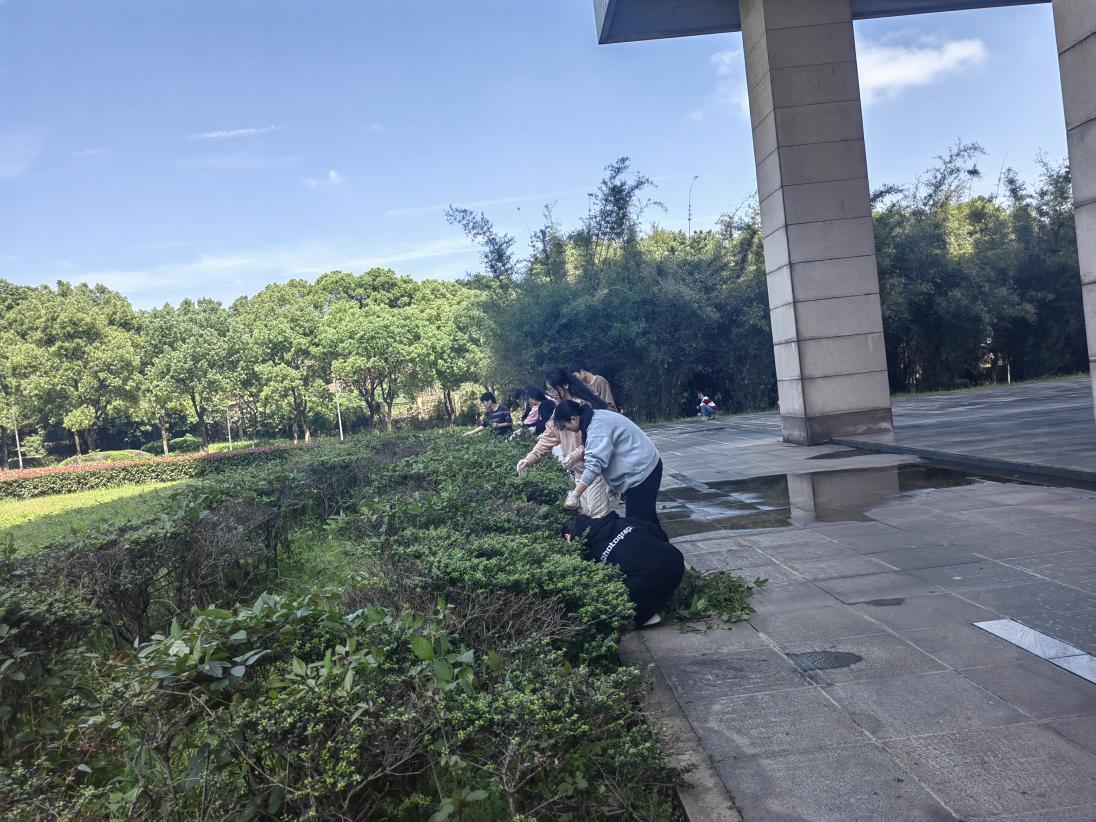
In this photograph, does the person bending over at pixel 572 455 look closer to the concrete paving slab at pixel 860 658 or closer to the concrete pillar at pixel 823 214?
the concrete paving slab at pixel 860 658

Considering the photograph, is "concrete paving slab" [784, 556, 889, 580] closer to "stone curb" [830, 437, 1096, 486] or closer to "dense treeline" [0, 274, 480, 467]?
"stone curb" [830, 437, 1096, 486]

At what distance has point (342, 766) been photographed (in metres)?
2.19

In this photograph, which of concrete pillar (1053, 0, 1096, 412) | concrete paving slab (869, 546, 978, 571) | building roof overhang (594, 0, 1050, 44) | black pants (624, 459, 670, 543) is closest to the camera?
concrete paving slab (869, 546, 978, 571)

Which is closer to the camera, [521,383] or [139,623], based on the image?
[139,623]

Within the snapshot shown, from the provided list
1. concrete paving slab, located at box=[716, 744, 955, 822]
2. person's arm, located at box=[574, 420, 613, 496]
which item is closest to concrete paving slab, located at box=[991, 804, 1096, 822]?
concrete paving slab, located at box=[716, 744, 955, 822]

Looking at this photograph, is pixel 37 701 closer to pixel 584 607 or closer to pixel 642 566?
pixel 584 607

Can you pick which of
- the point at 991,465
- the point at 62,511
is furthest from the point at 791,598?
the point at 62,511

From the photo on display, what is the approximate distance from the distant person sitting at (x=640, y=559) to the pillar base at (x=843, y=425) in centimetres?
861

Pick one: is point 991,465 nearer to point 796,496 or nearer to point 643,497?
point 796,496

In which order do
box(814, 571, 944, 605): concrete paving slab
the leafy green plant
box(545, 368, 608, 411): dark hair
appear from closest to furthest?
the leafy green plant, box(814, 571, 944, 605): concrete paving slab, box(545, 368, 608, 411): dark hair

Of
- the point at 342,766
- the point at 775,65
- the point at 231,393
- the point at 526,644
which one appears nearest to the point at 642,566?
the point at 526,644

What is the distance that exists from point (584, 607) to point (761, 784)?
100cm

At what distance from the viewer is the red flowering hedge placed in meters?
23.3

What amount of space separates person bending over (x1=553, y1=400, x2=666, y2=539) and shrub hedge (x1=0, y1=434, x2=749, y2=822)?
1315mm
